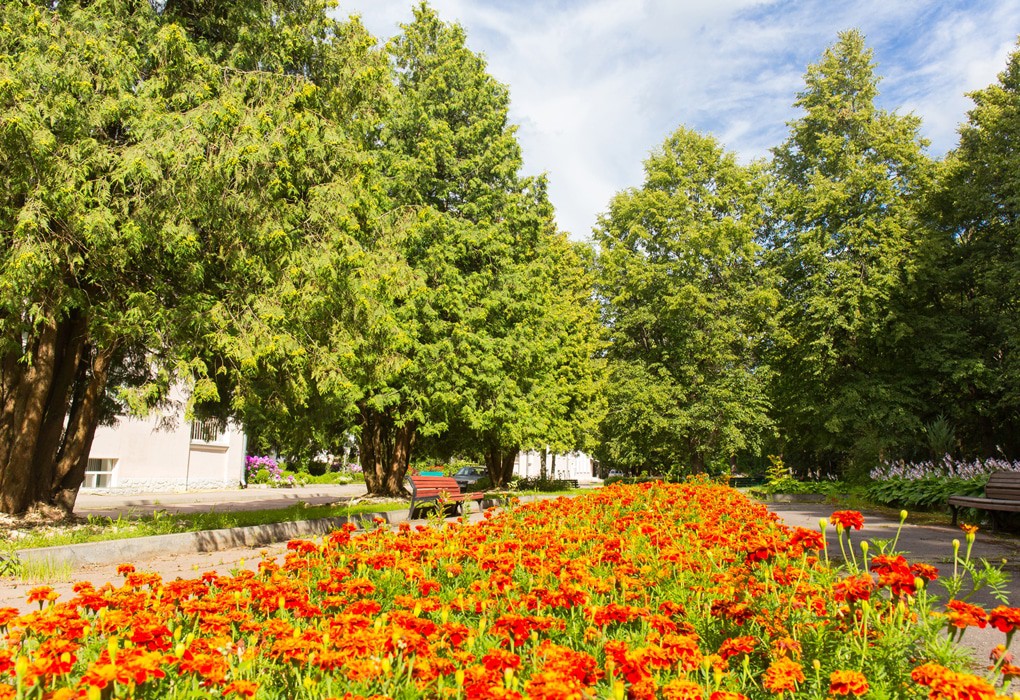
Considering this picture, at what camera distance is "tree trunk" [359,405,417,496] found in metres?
18.4

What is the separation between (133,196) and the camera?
9.12m

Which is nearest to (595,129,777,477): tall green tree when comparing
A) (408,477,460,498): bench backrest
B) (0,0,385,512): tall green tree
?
(408,477,460,498): bench backrest

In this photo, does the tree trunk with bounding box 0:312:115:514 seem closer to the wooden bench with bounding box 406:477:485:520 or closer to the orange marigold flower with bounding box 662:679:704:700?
the wooden bench with bounding box 406:477:485:520

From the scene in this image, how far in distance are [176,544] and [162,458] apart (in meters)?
17.7

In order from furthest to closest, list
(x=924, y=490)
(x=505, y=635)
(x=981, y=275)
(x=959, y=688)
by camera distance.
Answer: (x=981, y=275) → (x=924, y=490) → (x=505, y=635) → (x=959, y=688)

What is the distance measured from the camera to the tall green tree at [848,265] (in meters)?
24.4

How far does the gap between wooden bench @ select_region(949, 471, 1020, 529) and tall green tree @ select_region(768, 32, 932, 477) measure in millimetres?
11177

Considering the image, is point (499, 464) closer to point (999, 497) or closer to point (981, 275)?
point (999, 497)

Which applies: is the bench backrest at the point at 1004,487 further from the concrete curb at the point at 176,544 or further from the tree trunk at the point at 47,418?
the tree trunk at the point at 47,418

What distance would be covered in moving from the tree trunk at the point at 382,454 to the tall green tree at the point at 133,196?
7782 mm

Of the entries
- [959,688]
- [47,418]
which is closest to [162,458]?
[47,418]

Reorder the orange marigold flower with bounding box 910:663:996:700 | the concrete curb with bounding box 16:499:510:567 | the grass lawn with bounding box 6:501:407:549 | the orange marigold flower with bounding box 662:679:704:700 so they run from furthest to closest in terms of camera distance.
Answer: the grass lawn with bounding box 6:501:407:549, the concrete curb with bounding box 16:499:510:567, the orange marigold flower with bounding box 662:679:704:700, the orange marigold flower with bounding box 910:663:996:700

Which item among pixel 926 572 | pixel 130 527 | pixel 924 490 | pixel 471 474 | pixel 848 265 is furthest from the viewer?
pixel 471 474

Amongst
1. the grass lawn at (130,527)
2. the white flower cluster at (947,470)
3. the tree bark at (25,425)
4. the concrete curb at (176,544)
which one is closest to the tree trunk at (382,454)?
the grass lawn at (130,527)
